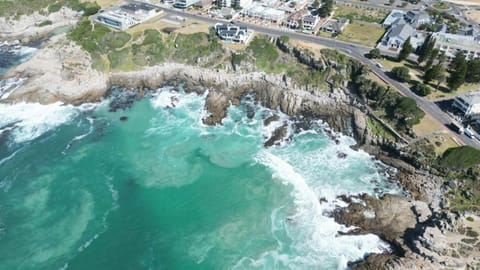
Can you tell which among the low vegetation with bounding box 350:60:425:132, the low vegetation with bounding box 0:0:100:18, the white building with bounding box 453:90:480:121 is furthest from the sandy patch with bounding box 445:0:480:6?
the low vegetation with bounding box 0:0:100:18

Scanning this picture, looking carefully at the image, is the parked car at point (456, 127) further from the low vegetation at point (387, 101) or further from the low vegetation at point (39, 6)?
the low vegetation at point (39, 6)

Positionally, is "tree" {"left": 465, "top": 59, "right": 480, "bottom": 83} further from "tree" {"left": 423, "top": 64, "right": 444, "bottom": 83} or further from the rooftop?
the rooftop

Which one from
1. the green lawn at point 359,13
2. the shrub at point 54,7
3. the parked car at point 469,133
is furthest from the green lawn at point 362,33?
the shrub at point 54,7

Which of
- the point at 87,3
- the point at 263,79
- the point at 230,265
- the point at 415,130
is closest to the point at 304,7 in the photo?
the point at 263,79

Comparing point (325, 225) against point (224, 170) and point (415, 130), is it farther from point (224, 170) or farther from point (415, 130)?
point (415, 130)

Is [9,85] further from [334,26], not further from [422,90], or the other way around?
[422,90]
